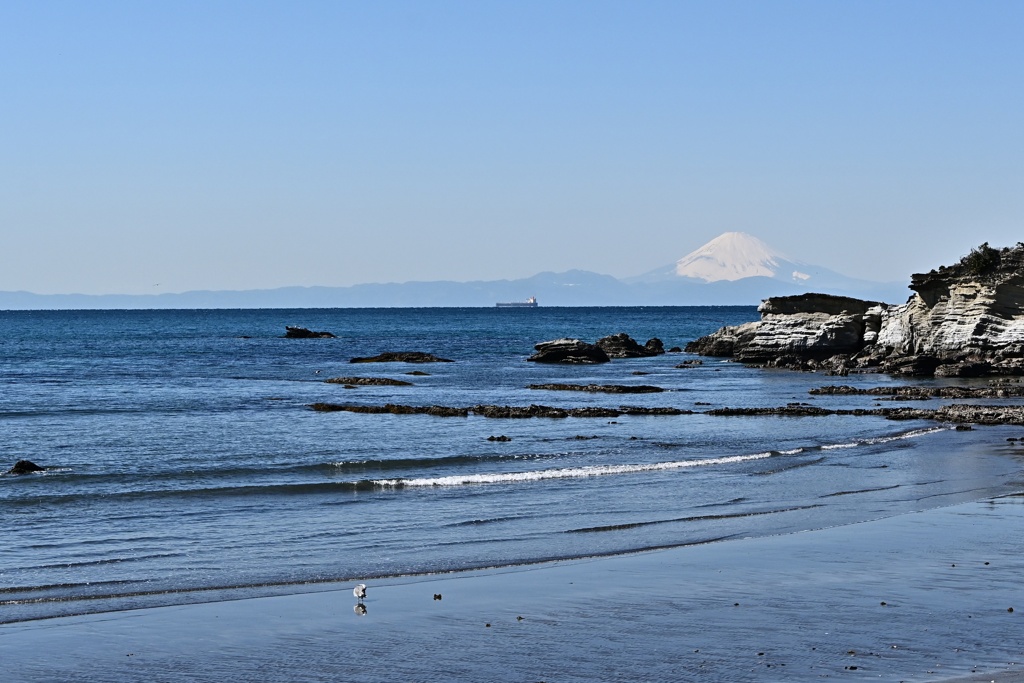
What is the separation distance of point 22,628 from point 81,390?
42.4 meters

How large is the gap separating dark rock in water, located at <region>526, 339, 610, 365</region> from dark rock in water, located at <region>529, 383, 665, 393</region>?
19925 mm

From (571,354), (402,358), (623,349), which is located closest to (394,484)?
(571,354)

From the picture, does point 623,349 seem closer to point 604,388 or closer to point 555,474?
point 604,388

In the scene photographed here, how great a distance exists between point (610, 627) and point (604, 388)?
39.3 metres

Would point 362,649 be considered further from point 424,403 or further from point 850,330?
point 850,330

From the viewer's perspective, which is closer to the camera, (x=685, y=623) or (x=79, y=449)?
(x=685, y=623)

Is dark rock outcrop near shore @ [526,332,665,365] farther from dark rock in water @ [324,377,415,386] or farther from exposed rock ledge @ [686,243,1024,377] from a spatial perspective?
dark rock in water @ [324,377,415,386]

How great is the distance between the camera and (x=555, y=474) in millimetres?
25547

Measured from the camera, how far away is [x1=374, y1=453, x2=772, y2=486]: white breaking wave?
80.0 ft

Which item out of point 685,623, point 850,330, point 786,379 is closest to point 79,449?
point 685,623

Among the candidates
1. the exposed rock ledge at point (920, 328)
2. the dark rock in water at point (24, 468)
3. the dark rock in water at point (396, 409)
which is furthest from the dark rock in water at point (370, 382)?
the dark rock in water at point (24, 468)

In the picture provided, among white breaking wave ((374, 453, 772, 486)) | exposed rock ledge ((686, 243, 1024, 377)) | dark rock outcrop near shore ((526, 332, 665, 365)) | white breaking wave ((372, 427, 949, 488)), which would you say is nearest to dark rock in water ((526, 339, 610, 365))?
dark rock outcrop near shore ((526, 332, 665, 365))

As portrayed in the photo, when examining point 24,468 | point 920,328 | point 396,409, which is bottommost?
point 24,468

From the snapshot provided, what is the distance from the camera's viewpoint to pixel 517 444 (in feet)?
102
